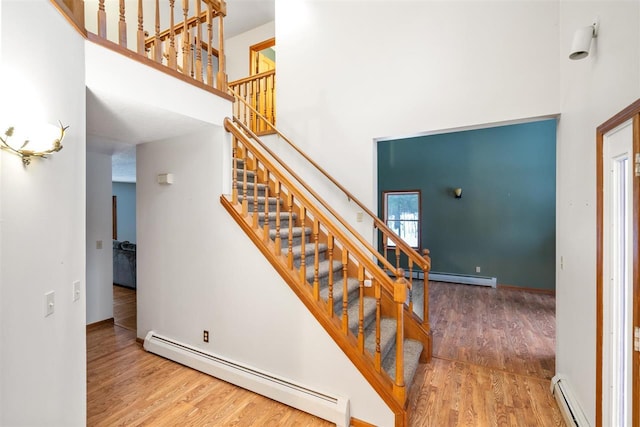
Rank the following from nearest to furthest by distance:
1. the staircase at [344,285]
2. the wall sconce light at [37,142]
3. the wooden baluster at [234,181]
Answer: the wall sconce light at [37,142] < the staircase at [344,285] < the wooden baluster at [234,181]

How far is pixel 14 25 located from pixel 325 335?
2.32 meters

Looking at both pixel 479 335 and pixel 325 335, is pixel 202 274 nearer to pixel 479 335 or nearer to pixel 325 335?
pixel 325 335

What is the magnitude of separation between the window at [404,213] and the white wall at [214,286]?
17.0 ft

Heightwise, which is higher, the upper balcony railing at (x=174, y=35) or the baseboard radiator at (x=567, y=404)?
the upper balcony railing at (x=174, y=35)

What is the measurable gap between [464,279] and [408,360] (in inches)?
172

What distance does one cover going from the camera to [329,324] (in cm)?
214

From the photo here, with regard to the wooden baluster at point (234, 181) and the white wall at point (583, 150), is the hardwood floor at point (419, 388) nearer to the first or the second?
the white wall at point (583, 150)

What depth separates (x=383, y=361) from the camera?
7.79 feet

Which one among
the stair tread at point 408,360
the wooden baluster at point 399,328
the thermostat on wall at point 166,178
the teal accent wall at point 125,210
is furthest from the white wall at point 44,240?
the teal accent wall at point 125,210

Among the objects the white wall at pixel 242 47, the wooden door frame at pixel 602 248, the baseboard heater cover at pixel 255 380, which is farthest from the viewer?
the white wall at pixel 242 47

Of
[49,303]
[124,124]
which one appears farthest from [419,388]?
[124,124]

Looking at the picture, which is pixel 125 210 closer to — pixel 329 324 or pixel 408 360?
pixel 329 324

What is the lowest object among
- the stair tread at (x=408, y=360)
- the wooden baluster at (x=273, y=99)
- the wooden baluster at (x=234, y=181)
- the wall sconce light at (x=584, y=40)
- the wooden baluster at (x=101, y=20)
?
the stair tread at (x=408, y=360)

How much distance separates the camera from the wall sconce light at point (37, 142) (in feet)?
3.69
